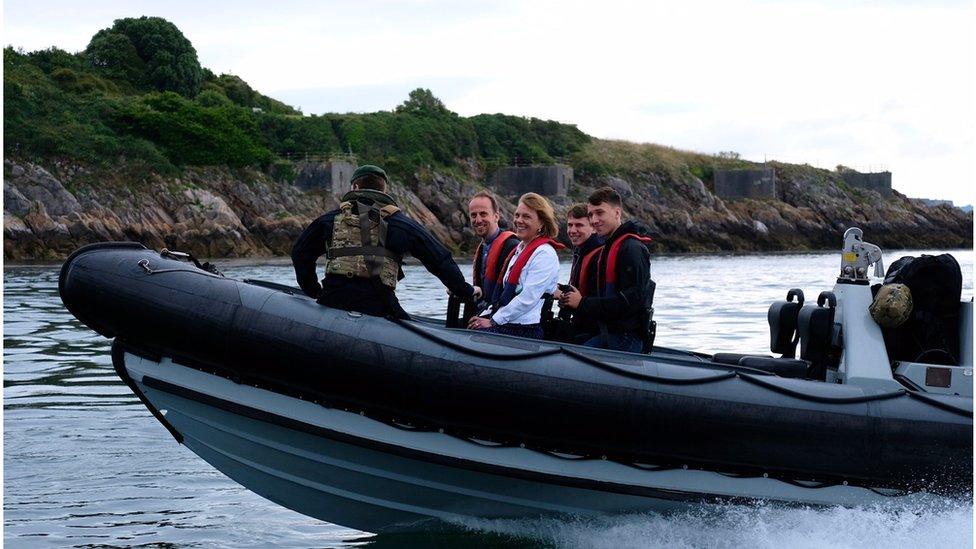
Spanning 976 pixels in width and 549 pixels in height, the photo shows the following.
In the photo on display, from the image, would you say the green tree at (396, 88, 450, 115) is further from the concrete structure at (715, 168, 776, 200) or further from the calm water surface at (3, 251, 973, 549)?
the calm water surface at (3, 251, 973, 549)

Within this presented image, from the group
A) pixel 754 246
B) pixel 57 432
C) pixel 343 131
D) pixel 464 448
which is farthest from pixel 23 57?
pixel 464 448

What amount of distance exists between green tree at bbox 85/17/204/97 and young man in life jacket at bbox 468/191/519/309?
51.8 metres

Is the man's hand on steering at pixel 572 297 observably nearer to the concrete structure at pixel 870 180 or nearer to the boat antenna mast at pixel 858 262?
the boat antenna mast at pixel 858 262

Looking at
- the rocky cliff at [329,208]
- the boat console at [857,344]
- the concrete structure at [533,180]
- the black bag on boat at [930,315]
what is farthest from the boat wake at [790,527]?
the concrete structure at [533,180]

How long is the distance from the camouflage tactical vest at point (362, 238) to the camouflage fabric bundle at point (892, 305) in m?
2.23

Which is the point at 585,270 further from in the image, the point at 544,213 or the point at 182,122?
the point at 182,122

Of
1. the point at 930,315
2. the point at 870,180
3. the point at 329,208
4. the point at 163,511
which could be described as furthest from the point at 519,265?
the point at 870,180

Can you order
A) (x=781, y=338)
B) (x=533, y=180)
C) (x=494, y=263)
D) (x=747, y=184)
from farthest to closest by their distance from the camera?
(x=747, y=184), (x=533, y=180), (x=781, y=338), (x=494, y=263)

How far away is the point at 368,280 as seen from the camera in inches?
197

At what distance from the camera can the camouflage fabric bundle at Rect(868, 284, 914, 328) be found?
5.18m

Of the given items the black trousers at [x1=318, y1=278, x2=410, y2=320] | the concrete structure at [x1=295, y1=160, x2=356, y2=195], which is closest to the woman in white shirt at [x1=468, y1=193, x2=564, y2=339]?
the black trousers at [x1=318, y1=278, x2=410, y2=320]

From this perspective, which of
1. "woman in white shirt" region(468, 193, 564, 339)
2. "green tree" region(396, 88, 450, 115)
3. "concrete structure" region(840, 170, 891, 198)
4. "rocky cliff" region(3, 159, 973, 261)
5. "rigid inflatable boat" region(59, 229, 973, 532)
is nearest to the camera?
"rigid inflatable boat" region(59, 229, 973, 532)

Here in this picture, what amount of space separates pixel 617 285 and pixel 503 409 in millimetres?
863

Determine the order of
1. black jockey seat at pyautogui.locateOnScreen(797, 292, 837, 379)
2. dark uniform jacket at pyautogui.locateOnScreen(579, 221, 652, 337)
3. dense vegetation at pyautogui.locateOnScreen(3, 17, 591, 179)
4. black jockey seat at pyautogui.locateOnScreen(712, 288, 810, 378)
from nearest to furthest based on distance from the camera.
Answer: dark uniform jacket at pyautogui.locateOnScreen(579, 221, 652, 337) → black jockey seat at pyautogui.locateOnScreen(797, 292, 837, 379) → black jockey seat at pyautogui.locateOnScreen(712, 288, 810, 378) → dense vegetation at pyautogui.locateOnScreen(3, 17, 591, 179)
